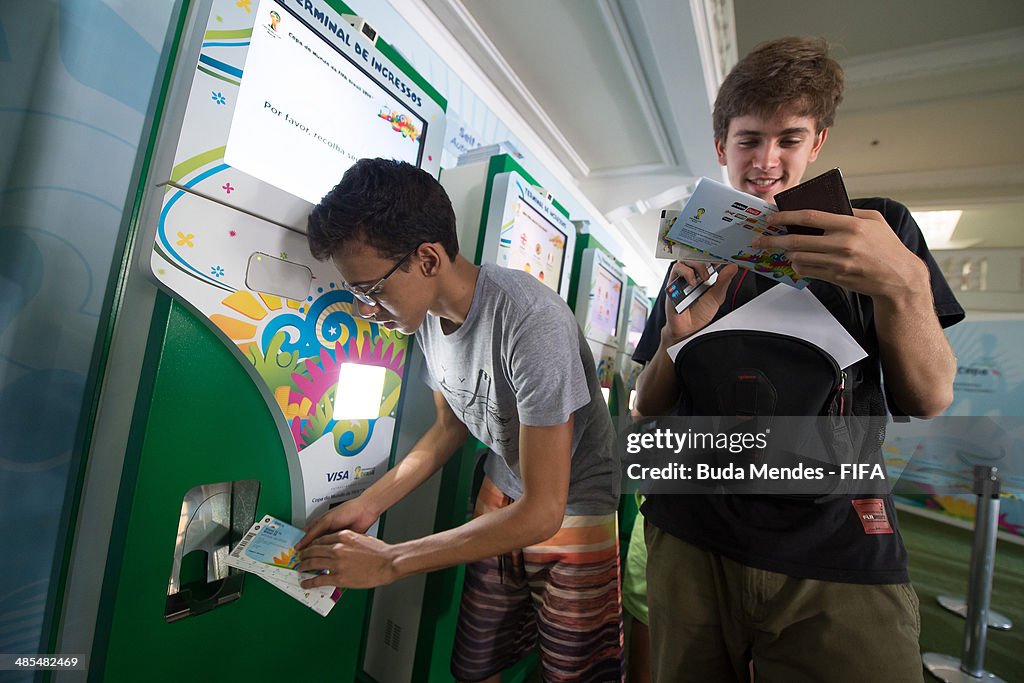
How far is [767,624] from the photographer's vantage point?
0.77 m

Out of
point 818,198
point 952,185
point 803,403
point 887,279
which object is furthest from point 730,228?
point 952,185

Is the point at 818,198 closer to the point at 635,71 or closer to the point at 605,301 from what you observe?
the point at 605,301

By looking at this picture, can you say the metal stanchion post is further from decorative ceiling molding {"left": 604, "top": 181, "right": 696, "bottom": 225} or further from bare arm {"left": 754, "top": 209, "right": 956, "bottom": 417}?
bare arm {"left": 754, "top": 209, "right": 956, "bottom": 417}

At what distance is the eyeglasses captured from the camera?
0.97m

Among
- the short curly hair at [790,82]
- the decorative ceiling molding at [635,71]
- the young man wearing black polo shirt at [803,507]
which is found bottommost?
the young man wearing black polo shirt at [803,507]

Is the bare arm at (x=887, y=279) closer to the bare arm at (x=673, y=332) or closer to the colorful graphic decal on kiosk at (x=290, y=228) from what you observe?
the bare arm at (x=673, y=332)

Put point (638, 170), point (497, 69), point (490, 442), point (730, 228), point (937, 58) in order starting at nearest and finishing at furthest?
point (730, 228), point (490, 442), point (497, 69), point (937, 58), point (638, 170)

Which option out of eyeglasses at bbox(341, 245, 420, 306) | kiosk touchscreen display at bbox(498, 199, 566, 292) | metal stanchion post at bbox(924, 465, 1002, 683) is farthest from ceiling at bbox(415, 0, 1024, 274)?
metal stanchion post at bbox(924, 465, 1002, 683)

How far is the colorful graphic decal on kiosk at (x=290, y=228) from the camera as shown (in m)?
0.72

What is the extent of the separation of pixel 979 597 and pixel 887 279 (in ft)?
9.92

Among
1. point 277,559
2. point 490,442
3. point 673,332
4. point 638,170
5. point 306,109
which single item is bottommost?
point 277,559

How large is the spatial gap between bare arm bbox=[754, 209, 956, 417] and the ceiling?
1.24 meters

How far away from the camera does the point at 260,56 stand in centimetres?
78

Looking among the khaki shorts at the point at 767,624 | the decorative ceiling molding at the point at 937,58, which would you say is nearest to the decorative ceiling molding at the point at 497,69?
the khaki shorts at the point at 767,624
